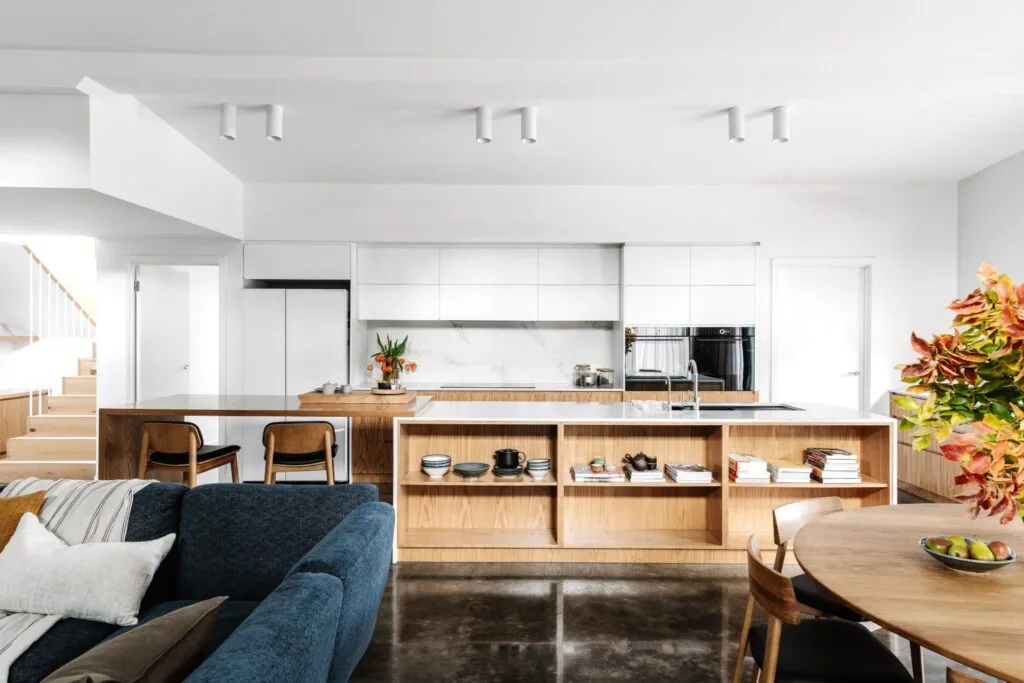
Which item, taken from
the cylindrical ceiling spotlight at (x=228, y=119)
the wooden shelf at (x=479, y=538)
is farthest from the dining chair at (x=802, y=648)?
the cylindrical ceiling spotlight at (x=228, y=119)

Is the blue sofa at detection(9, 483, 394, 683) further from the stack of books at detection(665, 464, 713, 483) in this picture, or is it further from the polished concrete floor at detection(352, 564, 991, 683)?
the stack of books at detection(665, 464, 713, 483)

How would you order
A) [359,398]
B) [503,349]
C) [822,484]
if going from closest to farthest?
1. [822,484]
2. [359,398]
3. [503,349]

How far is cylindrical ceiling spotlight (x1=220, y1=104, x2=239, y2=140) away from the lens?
3.48 m

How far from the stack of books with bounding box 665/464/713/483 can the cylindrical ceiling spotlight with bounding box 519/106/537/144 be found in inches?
86.4

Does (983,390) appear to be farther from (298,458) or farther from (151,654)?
(298,458)

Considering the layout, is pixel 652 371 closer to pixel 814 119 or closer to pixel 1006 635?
pixel 814 119

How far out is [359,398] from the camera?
3.61 meters

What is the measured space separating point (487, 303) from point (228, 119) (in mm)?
2676

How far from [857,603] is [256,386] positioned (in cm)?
504

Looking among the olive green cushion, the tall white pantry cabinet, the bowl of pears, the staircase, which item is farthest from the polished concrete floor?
the staircase

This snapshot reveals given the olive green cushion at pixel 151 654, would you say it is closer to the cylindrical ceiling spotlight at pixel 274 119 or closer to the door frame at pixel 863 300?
the cylindrical ceiling spotlight at pixel 274 119

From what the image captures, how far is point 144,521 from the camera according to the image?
6.56ft

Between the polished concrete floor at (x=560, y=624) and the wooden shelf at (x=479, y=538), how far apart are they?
12 centimetres

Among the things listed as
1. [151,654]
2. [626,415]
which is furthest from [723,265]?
[151,654]
